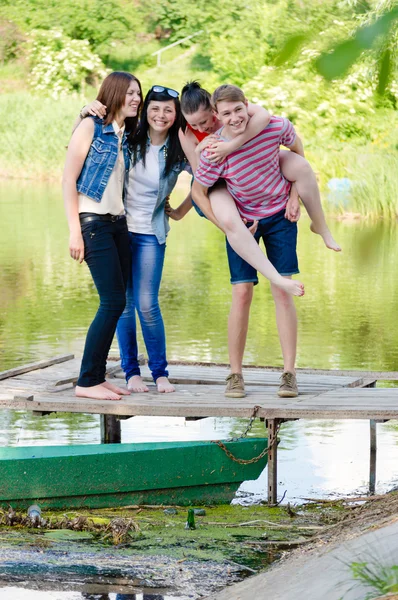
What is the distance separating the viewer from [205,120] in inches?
187

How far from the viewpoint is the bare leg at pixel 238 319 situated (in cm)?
498

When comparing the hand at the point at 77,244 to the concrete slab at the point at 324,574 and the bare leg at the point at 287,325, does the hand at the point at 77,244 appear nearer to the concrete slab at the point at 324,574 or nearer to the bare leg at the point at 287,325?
the bare leg at the point at 287,325

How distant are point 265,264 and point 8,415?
250 cm

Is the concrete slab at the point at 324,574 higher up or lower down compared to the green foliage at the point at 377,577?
lower down

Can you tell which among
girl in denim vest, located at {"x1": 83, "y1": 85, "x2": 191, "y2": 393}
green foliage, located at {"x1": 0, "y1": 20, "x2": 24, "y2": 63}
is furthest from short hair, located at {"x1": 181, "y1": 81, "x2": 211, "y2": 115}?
green foliage, located at {"x1": 0, "y1": 20, "x2": 24, "y2": 63}

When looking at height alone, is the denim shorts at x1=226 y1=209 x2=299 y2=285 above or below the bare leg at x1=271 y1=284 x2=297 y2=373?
above

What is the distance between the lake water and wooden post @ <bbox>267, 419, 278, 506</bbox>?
143mm

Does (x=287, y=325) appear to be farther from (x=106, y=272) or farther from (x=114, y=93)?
(x=114, y=93)

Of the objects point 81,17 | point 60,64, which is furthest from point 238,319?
point 81,17

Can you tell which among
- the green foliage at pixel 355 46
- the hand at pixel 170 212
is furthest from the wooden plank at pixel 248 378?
the green foliage at pixel 355 46

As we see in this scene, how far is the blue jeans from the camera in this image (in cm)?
507

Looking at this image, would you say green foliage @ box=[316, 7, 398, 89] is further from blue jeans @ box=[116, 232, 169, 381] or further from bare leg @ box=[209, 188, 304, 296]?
blue jeans @ box=[116, 232, 169, 381]

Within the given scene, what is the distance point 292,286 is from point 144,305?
0.74m

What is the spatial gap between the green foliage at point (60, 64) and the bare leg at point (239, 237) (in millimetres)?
24603
